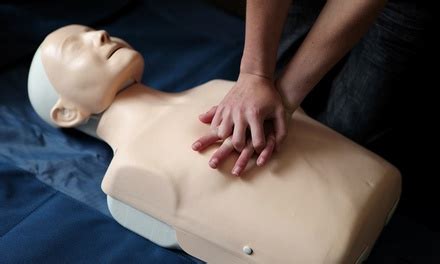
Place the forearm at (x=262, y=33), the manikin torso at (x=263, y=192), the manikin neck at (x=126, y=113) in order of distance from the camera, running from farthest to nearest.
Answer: the manikin neck at (x=126, y=113), the forearm at (x=262, y=33), the manikin torso at (x=263, y=192)

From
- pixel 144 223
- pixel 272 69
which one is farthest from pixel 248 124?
pixel 144 223

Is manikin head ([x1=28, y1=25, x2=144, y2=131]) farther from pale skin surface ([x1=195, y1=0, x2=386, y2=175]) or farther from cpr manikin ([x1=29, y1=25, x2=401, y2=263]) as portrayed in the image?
pale skin surface ([x1=195, y1=0, x2=386, y2=175])

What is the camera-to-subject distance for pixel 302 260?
2.91ft

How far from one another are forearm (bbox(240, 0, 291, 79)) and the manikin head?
318 millimetres

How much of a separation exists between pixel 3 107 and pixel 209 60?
67 centimetres

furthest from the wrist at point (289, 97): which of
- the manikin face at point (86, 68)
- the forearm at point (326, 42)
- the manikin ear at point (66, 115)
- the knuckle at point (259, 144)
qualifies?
the manikin ear at point (66, 115)

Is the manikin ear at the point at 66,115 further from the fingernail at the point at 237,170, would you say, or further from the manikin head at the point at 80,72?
the fingernail at the point at 237,170

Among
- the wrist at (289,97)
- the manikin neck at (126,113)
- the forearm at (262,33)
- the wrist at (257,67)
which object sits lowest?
the manikin neck at (126,113)

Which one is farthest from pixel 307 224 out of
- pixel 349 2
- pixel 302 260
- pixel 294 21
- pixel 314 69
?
pixel 294 21

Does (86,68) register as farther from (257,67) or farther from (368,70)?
(368,70)

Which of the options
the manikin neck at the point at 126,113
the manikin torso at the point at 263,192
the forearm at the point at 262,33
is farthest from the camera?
the manikin neck at the point at 126,113

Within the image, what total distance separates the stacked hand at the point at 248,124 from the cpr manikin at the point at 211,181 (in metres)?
0.03

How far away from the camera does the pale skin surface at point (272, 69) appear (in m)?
0.96

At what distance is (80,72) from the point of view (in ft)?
3.79
